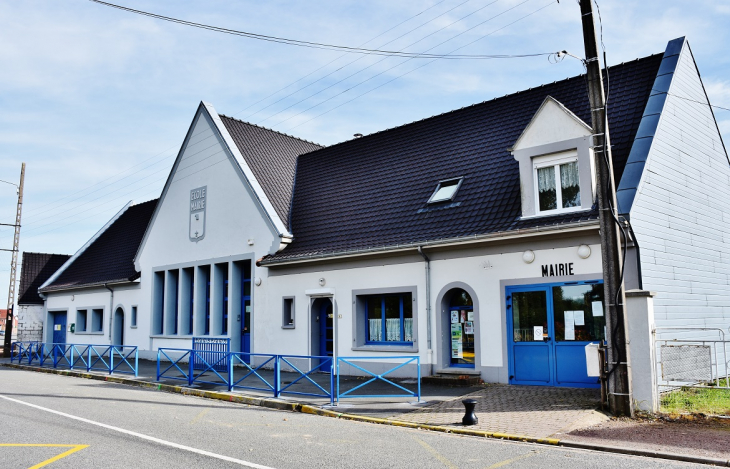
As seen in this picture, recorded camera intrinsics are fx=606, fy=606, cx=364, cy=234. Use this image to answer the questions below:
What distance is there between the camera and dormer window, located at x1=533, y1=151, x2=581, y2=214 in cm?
1392

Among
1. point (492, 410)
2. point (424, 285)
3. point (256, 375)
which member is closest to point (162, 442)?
point (492, 410)

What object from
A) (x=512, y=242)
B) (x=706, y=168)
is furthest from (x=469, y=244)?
(x=706, y=168)

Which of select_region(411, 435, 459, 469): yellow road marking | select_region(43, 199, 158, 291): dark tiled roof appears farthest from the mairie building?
select_region(411, 435, 459, 469): yellow road marking

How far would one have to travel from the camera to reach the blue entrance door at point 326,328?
18.7 metres

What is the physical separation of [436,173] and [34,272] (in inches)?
1283

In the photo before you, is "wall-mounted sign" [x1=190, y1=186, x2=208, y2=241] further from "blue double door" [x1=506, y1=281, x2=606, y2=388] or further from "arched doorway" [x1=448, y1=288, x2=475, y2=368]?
"blue double door" [x1=506, y1=281, x2=606, y2=388]

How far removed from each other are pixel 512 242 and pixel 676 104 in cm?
557

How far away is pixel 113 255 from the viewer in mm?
30516

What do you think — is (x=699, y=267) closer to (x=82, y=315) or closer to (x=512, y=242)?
(x=512, y=242)

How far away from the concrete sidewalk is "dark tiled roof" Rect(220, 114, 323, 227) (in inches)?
320

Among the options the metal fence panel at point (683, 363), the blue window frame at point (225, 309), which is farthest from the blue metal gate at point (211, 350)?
the metal fence panel at point (683, 363)

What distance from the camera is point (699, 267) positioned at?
14945 millimetres

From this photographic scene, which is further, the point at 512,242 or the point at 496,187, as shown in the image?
the point at 496,187

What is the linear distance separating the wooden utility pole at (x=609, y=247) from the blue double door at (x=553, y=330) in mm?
2457
